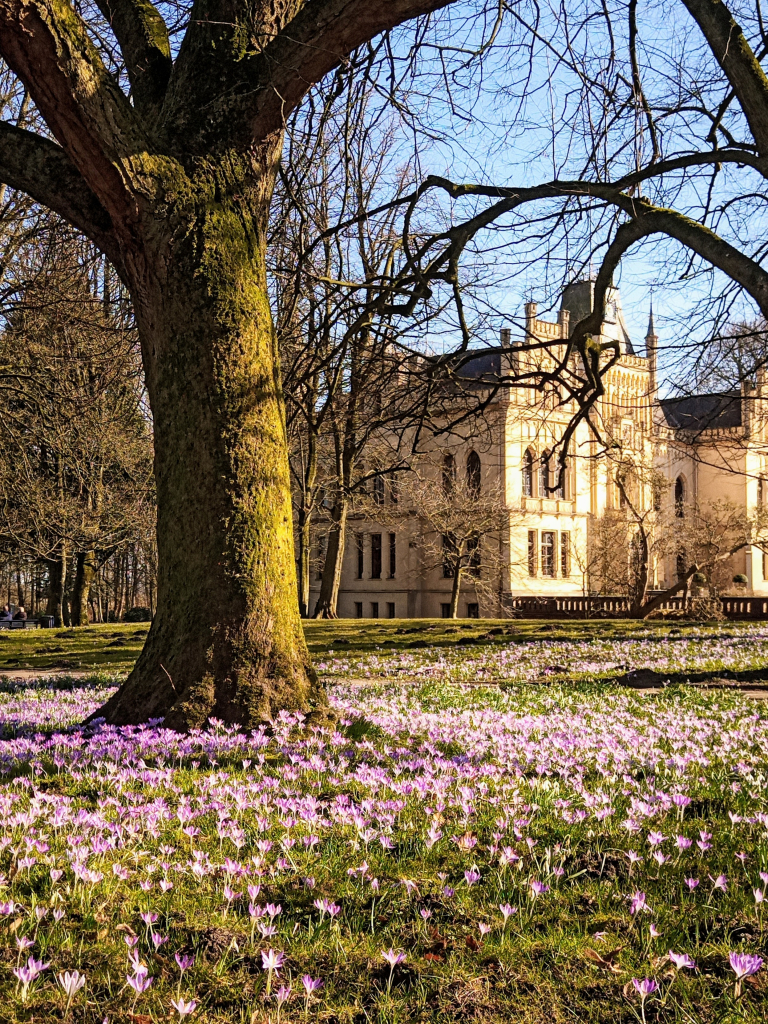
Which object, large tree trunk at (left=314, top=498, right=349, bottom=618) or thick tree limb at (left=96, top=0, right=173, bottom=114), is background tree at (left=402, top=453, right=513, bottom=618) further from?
thick tree limb at (left=96, top=0, right=173, bottom=114)

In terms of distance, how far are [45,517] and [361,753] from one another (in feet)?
70.8

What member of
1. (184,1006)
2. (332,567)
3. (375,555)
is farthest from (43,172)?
(375,555)

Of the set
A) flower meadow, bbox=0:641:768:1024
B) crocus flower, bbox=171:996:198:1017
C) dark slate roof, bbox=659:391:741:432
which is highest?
dark slate roof, bbox=659:391:741:432

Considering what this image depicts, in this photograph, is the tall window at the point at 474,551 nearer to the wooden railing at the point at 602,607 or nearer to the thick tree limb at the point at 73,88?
the wooden railing at the point at 602,607

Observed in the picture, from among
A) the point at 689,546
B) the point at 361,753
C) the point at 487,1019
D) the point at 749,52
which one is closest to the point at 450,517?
the point at 689,546

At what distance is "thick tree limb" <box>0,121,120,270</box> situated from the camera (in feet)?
20.3

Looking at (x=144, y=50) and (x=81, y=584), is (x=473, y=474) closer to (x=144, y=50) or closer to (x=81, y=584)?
(x=81, y=584)

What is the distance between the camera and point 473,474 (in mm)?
49875

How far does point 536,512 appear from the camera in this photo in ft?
186

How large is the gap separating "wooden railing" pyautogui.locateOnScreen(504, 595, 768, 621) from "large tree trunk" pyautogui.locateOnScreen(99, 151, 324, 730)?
27.2 metres

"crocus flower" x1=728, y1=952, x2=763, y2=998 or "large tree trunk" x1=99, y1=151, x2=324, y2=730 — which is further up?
"large tree trunk" x1=99, y1=151, x2=324, y2=730

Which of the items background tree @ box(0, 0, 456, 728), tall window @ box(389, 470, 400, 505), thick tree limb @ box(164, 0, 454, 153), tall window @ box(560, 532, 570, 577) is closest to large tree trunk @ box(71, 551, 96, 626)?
tall window @ box(389, 470, 400, 505)

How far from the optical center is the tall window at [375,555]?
201 ft

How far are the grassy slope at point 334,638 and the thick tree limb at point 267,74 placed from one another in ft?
24.4
